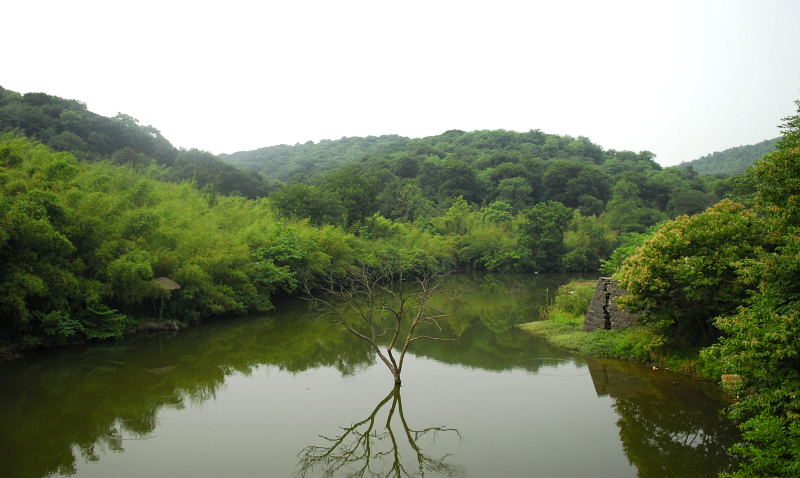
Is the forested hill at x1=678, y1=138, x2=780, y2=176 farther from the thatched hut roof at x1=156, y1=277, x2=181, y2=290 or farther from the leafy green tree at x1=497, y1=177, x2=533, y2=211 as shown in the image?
the thatched hut roof at x1=156, y1=277, x2=181, y2=290

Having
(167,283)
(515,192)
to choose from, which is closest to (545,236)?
(515,192)

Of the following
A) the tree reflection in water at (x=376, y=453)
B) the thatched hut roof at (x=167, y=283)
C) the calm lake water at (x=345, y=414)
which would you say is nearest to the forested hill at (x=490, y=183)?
the thatched hut roof at (x=167, y=283)

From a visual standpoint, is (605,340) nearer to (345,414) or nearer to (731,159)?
(345,414)

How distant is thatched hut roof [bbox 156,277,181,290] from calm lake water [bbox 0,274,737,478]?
1.88m

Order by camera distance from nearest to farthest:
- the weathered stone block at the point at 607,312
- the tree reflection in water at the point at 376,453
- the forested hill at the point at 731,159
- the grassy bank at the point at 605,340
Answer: the tree reflection in water at the point at 376,453, the grassy bank at the point at 605,340, the weathered stone block at the point at 607,312, the forested hill at the point at 731,159

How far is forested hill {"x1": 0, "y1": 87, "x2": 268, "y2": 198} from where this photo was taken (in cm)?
3584

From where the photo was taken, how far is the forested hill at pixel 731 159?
87.0 m

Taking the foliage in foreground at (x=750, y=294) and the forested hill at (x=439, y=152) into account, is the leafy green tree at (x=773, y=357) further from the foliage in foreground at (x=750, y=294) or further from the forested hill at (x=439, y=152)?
the forested hill at (x=439, y=152)

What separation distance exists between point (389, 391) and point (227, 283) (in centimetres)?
1174

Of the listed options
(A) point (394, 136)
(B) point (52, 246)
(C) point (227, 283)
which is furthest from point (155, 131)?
(A) point (394, 136)

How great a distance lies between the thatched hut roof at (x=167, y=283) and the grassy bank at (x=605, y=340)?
12.9 meters

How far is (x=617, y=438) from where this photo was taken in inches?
389

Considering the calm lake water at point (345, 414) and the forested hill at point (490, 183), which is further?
the forested hill at point (490, 183)

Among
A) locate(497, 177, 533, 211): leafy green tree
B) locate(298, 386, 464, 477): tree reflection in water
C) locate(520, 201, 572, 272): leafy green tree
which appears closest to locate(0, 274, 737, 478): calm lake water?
locate(298, 386, 464, 477): tree reflection in water
